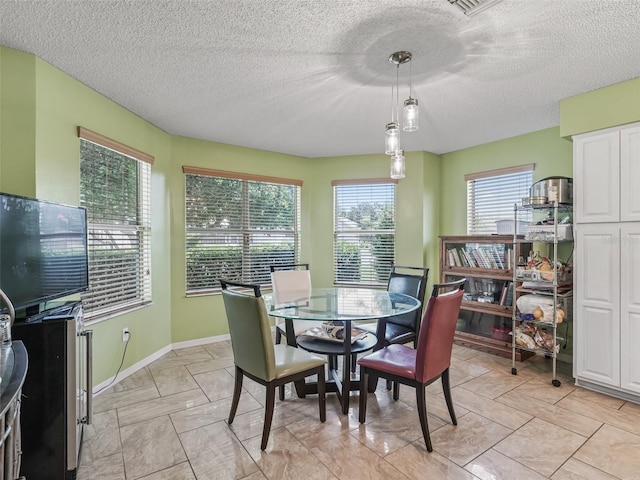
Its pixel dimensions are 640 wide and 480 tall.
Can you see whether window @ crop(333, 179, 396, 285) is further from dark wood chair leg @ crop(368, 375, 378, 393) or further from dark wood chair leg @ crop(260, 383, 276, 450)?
dark wood chair leg @ crop(260, 383, 276, 450)

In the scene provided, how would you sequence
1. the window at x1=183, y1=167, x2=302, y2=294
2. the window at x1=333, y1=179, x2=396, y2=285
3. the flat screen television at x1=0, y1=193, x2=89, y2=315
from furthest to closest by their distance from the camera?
the window at x1=333, y1=179, x2=396, y2=285 → the window at x1=183, y1=167, x2=302, y2=294 → the flat screen television at x1=0, y1=193, x2=89, y2=315

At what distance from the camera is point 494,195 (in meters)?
4.23

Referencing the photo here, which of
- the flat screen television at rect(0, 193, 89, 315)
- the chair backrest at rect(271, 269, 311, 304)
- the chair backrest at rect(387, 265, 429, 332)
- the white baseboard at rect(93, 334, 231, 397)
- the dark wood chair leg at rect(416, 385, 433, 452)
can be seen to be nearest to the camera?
the flat screen television at rect(0, 193, 89, 315)

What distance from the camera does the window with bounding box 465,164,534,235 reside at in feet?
12.9

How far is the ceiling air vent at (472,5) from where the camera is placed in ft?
5.39

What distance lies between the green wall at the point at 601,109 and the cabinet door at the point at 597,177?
0.09m

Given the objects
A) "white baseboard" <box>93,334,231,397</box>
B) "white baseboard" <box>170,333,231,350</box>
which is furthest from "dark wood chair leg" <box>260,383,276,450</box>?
"white baseboard" <box>170,333,231,350</box>

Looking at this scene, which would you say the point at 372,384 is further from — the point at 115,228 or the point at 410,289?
the point at 115,228

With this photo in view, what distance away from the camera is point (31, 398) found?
5.61 feet

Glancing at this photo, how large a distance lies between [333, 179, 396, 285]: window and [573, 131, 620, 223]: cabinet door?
7.14 ft

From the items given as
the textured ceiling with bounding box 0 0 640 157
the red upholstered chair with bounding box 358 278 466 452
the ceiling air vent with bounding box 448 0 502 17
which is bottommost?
the red upholstered chair with bounding box 358 278 466 452

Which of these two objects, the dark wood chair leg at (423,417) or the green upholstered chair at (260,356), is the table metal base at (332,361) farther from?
the dark wood chair leg at (423,417)

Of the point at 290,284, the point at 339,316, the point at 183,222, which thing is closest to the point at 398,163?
the point at 339,316

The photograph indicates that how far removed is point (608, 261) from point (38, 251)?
4.09 meters
